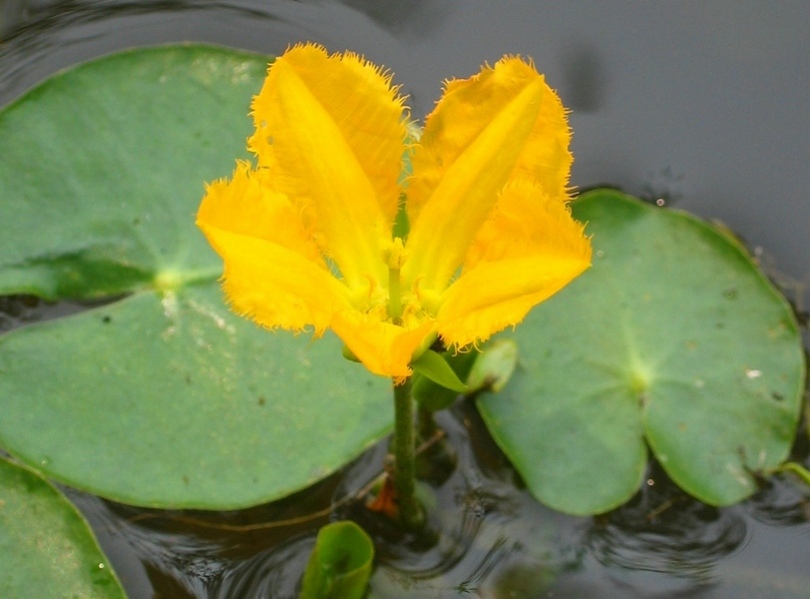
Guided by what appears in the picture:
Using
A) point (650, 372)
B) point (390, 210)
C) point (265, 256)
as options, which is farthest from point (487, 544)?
point (265, 256)

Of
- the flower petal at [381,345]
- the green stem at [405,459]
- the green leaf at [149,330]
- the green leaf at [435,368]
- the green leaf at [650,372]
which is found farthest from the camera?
the green leaf at [650,372]

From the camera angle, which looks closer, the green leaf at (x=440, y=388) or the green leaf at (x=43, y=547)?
the green leaf at (x=43, y=547)

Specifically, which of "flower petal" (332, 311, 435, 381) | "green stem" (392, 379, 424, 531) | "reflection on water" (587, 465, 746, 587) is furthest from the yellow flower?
"reflection on water" (587, 465, 746, 587)

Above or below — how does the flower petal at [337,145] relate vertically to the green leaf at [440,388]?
above

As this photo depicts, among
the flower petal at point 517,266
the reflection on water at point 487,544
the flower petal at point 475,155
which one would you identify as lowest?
the reflection on water at point 487,544

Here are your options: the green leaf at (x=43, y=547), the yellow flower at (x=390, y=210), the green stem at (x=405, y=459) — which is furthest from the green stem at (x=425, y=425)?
the green leaf at (x=43, y=547)

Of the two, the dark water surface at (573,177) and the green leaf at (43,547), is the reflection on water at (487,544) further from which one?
the green leaf at (43,547)

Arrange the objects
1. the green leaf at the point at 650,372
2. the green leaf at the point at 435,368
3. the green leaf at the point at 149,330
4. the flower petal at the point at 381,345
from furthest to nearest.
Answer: the green leaf at the point at 650,372
the green leaf at the point at 149,330
the green leaf at the point at 435,368
the flower petal at the point at 381,345

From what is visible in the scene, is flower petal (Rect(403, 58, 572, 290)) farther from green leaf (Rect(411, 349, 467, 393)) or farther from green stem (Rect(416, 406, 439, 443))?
green stem (Rect(416, 406, 439, 443))
